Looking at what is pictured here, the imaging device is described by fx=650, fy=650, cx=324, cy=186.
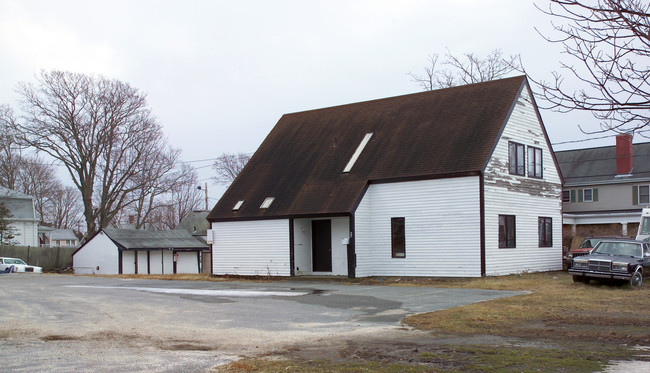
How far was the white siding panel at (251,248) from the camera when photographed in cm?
2912

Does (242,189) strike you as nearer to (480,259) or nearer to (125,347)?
(480,259)

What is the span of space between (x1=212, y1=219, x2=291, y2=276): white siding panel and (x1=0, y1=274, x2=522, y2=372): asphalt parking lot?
6.40 m

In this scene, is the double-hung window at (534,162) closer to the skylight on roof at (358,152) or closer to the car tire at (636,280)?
the skylight on roof at (358,152)

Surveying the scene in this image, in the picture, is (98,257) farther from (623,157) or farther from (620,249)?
(620,249)

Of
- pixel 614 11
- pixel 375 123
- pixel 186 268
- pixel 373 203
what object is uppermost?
pixel 375 123

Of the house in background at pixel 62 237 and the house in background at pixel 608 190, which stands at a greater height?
the house in background at pixel 608 190

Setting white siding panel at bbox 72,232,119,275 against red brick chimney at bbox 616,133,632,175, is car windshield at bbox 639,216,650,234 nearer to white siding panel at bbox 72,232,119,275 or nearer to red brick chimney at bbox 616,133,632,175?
red brick chimney at bbox 616,133,632,175

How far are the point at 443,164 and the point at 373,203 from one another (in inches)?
143

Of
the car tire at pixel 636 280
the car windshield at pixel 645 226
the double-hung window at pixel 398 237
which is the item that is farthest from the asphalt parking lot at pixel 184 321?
the car windshield at pixel 645 226

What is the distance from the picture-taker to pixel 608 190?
4875 centimetres

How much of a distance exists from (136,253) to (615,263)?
136 feet

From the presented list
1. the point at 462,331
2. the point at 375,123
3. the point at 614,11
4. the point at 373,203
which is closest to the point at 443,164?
the point at 373,203

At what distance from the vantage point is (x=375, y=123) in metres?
31.0

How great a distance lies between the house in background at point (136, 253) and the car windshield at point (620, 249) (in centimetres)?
3865
